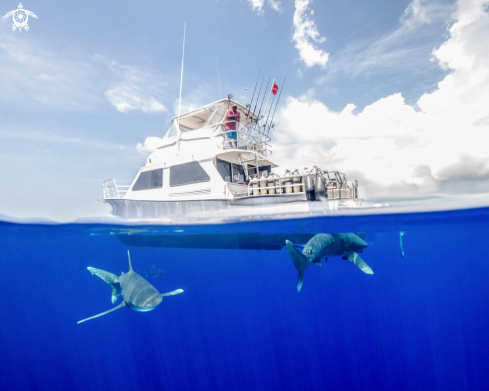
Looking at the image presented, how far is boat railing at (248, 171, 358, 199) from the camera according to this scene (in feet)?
29.2

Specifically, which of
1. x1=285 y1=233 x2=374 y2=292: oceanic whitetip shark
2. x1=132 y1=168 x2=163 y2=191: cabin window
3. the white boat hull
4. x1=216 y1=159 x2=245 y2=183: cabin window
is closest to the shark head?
x1=285 y1=233 x2=374 y2=292: oceanic whitetip shark

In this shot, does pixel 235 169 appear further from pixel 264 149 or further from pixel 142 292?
pixel 142 292

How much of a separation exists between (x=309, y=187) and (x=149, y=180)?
7.75m

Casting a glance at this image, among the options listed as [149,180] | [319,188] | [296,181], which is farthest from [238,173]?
[319,188]

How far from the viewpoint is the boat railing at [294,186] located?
29.2 ft

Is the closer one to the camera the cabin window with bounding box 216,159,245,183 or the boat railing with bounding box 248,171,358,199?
the boat railing with bounding box 248,171,358,199

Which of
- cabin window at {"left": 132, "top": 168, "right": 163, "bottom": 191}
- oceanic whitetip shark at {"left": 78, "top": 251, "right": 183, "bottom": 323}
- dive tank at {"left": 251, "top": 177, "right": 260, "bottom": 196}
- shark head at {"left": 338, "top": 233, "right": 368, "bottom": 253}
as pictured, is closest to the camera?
oceanic whitetip shark at {"left": 78, "top": 251, "right": 183, "bottom": 323}

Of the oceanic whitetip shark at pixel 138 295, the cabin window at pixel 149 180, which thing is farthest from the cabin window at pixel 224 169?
the oceanic whitetip shark at pixel 138 295

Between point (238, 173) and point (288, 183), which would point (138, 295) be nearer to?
point (288, 183)

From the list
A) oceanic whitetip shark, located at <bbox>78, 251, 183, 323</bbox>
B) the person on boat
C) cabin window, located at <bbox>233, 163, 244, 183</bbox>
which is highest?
the person on boat

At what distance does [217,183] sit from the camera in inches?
406

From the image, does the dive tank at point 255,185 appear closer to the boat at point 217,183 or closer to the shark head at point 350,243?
the boat at point 217,183

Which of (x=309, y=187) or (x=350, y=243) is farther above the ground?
(x=309, y=187)

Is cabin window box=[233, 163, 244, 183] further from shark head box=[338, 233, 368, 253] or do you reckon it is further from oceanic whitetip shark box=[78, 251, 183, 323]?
oceanic whitetip shark box=[78, 251, 183, 323]
